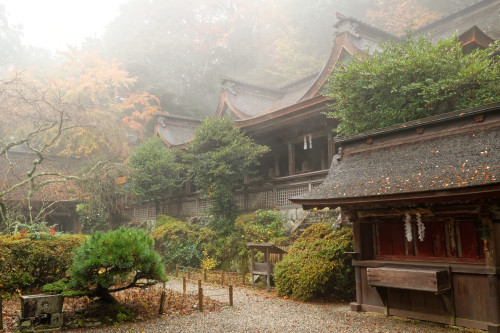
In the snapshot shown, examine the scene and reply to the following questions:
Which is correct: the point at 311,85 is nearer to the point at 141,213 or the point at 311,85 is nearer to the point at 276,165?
the point at 276,165

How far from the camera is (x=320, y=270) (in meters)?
9.99

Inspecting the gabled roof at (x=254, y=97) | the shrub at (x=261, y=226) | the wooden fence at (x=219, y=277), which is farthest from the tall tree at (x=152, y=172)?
the shrub at (x=261, y=226)

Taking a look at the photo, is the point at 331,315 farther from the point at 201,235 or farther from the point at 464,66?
the point at 201,235

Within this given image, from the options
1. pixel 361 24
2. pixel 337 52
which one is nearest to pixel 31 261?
pixel 337 52

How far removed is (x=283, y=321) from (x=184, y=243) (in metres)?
9.65

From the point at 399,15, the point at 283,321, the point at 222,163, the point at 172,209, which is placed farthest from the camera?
the point at 399,15

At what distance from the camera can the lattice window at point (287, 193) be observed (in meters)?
15.6

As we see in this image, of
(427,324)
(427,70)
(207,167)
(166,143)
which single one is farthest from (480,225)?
(166,143)

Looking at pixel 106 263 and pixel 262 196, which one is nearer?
pixel 106 263

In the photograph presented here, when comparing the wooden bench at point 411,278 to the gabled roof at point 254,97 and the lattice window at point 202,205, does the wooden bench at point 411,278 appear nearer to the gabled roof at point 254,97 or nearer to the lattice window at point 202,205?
the lattice window at point 202,205

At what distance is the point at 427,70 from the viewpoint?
35.7 ft

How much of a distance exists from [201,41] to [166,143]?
1970 centimetres

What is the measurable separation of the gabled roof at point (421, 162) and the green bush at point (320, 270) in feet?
7.44

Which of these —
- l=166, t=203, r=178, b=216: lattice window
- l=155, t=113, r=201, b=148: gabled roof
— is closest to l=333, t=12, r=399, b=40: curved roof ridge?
l=155, t=113, r=201, b=148: gabled roof
